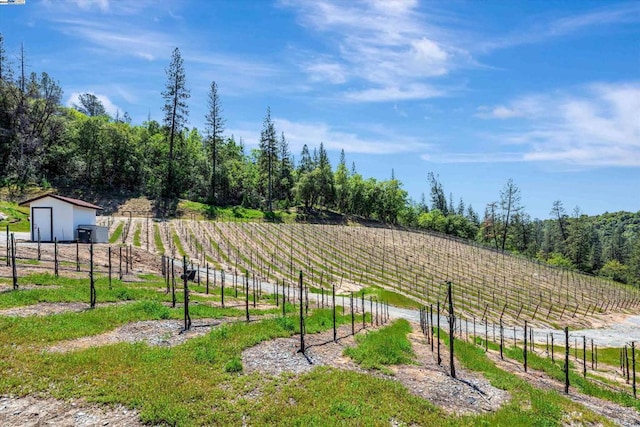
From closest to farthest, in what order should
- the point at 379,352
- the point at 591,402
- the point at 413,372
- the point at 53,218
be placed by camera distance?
1. the point at 413,372
2. the point at 591,402
3. the point at 379,352
4. the point at 53,218

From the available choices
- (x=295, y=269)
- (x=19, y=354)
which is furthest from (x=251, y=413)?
(x=295, y=269)

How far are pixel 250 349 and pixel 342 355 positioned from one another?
3.64 metres

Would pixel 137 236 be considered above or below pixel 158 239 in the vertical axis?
above

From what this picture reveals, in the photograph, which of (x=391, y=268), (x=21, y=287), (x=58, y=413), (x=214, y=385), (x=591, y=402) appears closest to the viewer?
(x=58, y=413)

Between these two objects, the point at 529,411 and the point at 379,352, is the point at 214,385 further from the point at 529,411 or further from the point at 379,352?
the point at 529,411

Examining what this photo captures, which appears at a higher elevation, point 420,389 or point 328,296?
point 420,389

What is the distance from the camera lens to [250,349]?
1375 centimetres

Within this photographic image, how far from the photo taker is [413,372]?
13.7 metres

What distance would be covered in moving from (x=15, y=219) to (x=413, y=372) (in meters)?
50.2

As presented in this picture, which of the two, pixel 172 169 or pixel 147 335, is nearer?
pixel 147 335

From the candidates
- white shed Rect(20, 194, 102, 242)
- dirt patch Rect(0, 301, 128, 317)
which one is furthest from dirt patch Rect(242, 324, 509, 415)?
white shed Rect(20, 194, 102, 242)

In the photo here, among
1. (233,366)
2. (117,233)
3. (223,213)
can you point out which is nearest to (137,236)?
(117,233)

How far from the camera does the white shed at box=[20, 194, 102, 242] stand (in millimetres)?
35344

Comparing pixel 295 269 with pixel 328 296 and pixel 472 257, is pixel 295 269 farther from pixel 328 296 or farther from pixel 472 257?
pixel 472 257
